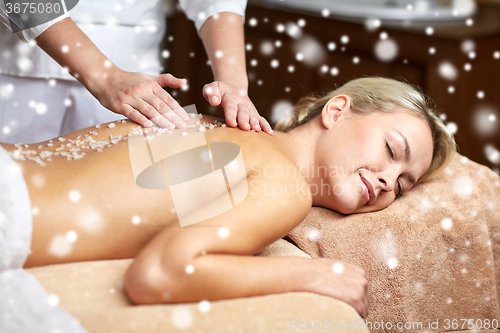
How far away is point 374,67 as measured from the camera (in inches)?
86.9

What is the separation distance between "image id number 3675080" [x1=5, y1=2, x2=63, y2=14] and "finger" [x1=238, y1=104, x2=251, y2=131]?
54cm

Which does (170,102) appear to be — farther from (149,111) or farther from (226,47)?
(226,47)

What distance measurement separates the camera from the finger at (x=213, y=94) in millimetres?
1038

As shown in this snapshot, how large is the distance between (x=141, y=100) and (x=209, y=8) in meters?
0.53

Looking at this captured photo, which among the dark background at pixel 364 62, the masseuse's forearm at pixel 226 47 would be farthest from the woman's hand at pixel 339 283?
the dark background at pixel 364 62

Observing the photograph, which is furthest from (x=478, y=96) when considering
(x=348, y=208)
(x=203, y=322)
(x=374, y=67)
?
(x=203, y=322)

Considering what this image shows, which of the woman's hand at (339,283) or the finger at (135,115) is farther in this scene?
the finger at (135,115)

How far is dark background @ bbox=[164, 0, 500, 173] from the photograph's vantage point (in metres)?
2.11

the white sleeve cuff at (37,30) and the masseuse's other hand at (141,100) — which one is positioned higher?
the white sleeve cuff at (37,30)

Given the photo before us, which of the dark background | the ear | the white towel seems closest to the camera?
the white towel

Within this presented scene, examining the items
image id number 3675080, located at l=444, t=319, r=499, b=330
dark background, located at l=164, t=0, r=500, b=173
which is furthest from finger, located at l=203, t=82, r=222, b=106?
dark background, located at l=164, t=0, r=500, b=173

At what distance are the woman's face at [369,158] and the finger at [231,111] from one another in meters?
0.26
